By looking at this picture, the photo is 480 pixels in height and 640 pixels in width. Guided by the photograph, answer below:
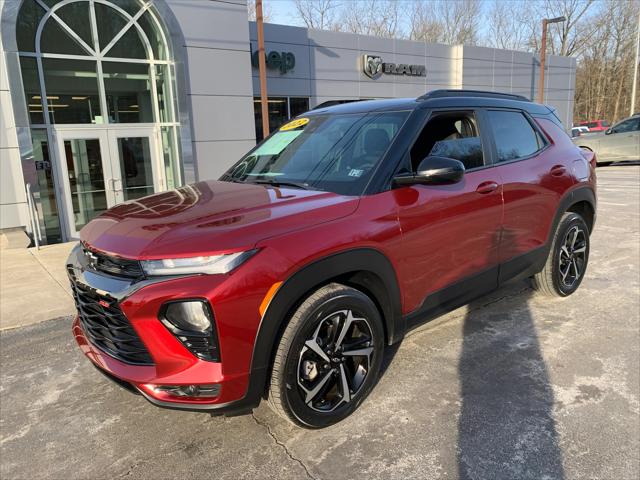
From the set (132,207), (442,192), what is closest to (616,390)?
(442,192)

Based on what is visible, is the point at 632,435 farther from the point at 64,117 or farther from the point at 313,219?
the point at 64,117

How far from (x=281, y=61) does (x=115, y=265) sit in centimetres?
1473

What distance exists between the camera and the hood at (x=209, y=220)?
93.2 inches

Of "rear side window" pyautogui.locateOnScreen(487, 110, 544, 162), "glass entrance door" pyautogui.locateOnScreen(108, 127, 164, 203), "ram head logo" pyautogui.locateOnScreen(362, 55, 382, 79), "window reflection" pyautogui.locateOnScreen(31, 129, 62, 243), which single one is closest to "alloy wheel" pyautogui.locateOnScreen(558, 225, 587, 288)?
"rear side window" pyautogui.locateOnScreen(487, 110, 544, 162)

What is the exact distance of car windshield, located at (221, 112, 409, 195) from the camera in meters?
3.15

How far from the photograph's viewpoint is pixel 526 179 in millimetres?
4004

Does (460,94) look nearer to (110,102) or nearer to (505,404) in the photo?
(505,404)

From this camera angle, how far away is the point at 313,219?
8.68 feet

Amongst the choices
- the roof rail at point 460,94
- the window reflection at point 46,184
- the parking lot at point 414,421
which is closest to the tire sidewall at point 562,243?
the parking lot at point 414,421

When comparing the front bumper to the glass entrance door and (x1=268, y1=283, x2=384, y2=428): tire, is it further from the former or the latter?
the glass entrance door

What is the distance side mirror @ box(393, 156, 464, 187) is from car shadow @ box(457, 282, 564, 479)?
138 cm

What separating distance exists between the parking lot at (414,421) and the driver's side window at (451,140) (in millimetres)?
1448

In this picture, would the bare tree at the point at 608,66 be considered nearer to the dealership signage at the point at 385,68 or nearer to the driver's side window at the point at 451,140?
the dealership signage at the point at 385,68

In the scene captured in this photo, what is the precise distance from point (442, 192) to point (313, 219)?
1079 mm
